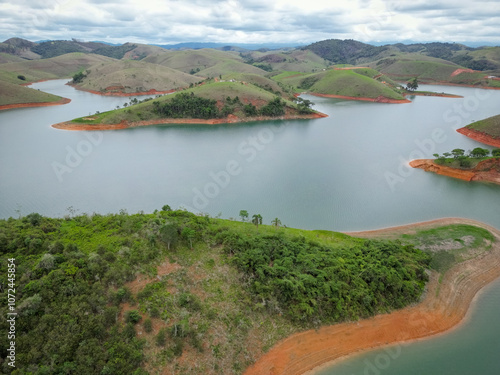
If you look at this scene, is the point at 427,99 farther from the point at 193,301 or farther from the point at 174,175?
the point at 193,301

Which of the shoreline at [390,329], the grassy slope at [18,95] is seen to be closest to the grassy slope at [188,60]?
the grassy slope at [18,95]

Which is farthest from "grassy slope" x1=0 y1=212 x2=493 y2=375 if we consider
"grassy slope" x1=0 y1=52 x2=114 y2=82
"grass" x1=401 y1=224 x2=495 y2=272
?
"grassy slope" x1=0 y1=52 x2=114 y2=82

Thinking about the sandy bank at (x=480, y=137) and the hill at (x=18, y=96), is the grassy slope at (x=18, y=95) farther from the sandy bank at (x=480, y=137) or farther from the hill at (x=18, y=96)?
the sandy bank at (x=480, y=137)

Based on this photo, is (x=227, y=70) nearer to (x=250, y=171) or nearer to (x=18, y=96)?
(x=18, y=96)

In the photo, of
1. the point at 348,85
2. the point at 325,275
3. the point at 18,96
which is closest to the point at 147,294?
the point at 325,275

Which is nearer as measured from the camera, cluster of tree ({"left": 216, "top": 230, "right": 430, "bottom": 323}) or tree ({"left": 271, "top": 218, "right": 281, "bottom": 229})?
cluster of tree ({"left": 216, "top": 230, "right": 430, "bottom": 323})

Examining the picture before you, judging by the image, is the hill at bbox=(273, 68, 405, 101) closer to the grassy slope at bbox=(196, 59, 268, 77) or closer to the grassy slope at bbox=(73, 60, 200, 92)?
the grassy slope at bbox=(196, 59, 268, 77)

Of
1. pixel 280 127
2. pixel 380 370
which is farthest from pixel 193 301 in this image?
pixel 280 127
